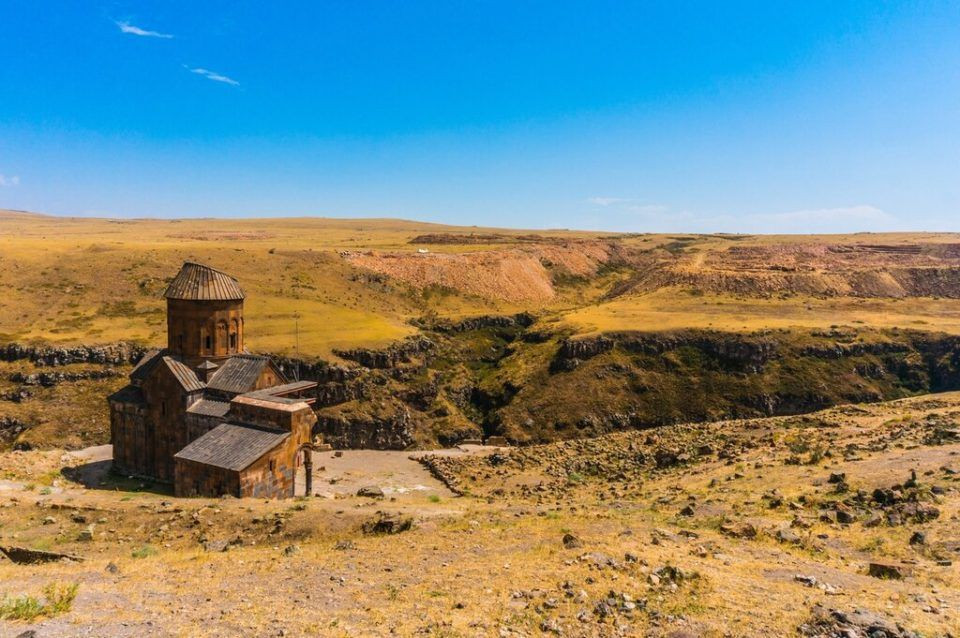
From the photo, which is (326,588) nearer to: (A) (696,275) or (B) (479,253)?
(A) (696,275)

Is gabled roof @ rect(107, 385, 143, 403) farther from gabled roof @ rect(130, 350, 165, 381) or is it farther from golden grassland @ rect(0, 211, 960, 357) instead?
golden grassland @ rect(0, 211, 960, 357)

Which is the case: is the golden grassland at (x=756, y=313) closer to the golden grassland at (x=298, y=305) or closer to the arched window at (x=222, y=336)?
the golden grassland at (x=298, y=305)

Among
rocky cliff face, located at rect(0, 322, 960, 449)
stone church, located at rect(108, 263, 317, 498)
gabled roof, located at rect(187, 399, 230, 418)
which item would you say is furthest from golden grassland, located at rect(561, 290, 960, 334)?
gabled roof, located at rect(187, 399, 230, 418)

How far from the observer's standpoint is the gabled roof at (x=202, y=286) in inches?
1164

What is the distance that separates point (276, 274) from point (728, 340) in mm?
49069

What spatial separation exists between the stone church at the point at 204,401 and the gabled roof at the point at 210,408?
56 millimetres

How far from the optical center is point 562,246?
367ft

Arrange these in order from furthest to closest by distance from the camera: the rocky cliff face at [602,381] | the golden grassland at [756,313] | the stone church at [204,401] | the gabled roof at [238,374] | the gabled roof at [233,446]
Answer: the golden grassland at [756,313] → the rocky cliff face at [602,381] → the gabled roof at [238,374] → the stone church at [204,401] → the gabled roof at [233,446]

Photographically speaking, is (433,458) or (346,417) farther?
(346,417)

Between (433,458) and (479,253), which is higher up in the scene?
(479,253)

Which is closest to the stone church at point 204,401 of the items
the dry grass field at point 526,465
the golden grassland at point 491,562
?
the dry grass field at point 526,465

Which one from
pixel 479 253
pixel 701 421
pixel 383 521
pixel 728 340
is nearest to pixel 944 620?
pixel 383 521

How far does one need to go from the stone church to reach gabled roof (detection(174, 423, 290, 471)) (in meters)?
0.05

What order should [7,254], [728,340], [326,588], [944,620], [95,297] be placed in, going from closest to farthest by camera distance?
[944,620], [326,588], [728,340], [95,297], [7,254]
